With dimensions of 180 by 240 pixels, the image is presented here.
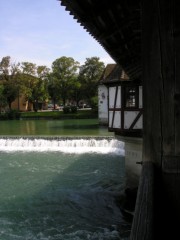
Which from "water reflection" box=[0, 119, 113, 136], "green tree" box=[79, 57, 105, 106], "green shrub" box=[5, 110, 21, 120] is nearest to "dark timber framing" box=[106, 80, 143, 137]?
"water reflection" box=[0, 119, 113, 136]

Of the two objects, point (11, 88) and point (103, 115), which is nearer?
point (103, 115)

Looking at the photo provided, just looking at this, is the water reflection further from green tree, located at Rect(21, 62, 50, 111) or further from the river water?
green tree, located at Rect(21, 62, 50, 111)

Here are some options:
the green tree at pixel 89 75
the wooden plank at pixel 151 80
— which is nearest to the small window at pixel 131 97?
the wooden plank at pixel 151 80

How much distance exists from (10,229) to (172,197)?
789 centimetres

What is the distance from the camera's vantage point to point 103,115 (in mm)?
43750

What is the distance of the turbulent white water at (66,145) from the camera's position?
25.0 m

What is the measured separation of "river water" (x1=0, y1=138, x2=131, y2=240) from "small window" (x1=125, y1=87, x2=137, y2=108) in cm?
340

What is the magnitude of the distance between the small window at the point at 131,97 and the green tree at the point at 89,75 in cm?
5030

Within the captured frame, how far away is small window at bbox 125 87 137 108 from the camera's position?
13.4 metres

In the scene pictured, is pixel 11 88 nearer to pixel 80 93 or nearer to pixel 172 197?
pixel 80 93

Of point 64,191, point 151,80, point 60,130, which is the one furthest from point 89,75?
point 151,80

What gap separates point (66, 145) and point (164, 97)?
908 inches

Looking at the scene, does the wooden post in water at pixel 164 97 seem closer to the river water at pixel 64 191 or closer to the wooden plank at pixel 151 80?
the wooden plank at pixel 151 80

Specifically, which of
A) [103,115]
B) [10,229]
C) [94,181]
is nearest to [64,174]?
[94,181]
